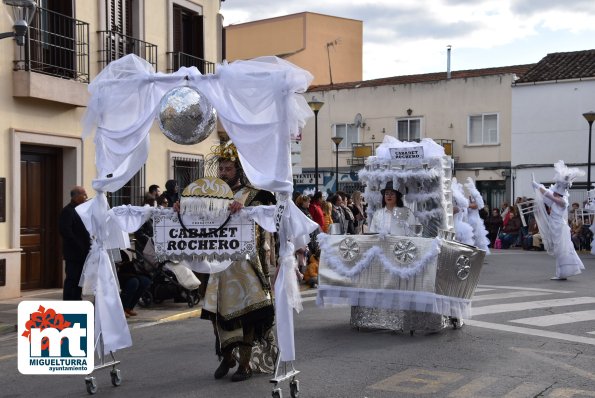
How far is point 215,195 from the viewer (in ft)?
23.7

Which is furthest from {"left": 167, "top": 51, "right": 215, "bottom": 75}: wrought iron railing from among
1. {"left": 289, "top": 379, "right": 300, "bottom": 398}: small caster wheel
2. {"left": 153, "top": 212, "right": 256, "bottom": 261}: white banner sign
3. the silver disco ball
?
{"left": 289, "top": 379, "right": 300, "bottom": 398}: small caster wheel

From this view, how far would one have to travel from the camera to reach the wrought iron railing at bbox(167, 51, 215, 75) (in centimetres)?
1858

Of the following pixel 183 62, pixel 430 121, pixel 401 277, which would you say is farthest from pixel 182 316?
pixel 430 121

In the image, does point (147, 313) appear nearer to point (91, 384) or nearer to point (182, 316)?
point (182, 316)

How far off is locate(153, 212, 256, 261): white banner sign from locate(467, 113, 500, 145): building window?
32.5 metres

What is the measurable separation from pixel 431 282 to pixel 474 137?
30292mm

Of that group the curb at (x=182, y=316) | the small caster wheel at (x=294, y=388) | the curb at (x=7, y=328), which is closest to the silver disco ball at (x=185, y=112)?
the small caster wheel at (x=294, y=388)

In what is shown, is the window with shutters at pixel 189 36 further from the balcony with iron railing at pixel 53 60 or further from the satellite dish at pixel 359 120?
the satellite dish at pixel 359 120

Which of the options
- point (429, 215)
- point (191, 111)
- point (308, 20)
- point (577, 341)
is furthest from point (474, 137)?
point (191, 111)

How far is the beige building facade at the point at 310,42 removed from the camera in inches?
1826

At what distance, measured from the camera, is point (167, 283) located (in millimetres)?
12883

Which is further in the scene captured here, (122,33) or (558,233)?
(558,233)

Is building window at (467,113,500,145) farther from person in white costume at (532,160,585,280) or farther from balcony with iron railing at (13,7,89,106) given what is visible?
balcony with iron railing at (13,7,89,106)

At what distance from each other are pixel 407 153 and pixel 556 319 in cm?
311
